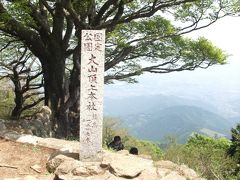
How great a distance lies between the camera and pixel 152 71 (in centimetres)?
2155

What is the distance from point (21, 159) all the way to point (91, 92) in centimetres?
260

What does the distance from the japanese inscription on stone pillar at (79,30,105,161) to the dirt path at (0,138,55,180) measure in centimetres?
124

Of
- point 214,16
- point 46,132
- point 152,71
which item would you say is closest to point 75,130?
point 46,132

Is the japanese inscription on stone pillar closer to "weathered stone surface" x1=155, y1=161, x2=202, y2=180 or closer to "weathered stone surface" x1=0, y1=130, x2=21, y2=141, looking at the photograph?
"weathered stone surface" x1=155, y1=161, x2=202, y2=180

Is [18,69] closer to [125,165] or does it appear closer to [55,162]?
[55,162]

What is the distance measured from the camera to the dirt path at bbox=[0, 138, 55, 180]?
30.3ft

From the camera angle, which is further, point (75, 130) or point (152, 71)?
point (152, 71)

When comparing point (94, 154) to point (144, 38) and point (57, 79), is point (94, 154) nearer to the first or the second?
point (57, 79)

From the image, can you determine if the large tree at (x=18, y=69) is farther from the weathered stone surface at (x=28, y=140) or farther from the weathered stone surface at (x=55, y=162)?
the weathered stone surface at (x=55, y=162)

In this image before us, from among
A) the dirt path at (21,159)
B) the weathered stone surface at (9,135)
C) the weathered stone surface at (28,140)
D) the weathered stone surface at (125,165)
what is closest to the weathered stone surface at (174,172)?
the weathered stone surface at (125,165)

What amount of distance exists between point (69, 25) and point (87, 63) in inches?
327

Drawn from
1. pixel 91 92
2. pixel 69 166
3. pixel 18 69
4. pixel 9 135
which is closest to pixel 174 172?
pixel 69 166

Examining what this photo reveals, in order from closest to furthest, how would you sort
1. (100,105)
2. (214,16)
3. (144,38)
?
(100,105) < (214,16) < (144,38)

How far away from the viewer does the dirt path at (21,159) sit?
364 inches
